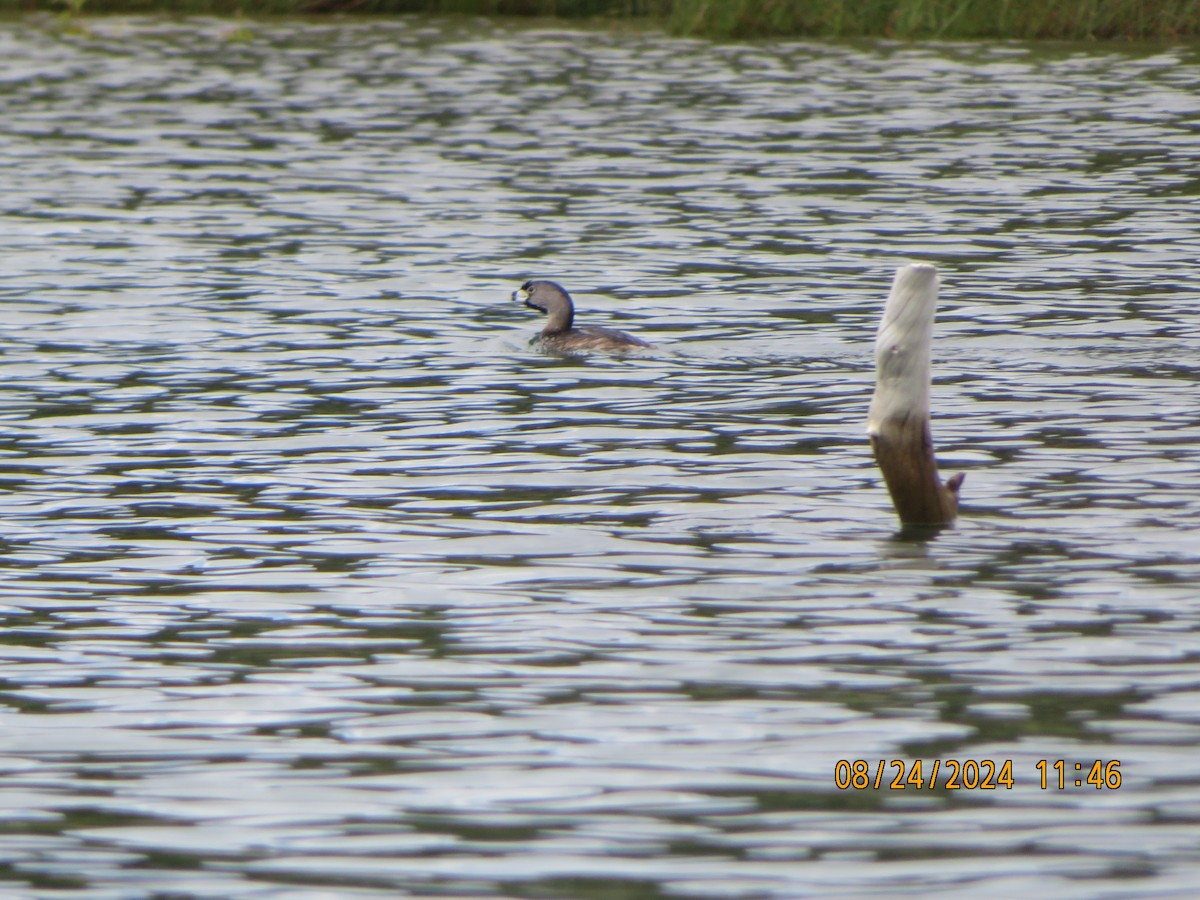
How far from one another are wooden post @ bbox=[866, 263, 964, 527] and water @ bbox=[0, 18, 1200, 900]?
1.28ft

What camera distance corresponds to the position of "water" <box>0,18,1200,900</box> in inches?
252

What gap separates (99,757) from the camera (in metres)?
7.18

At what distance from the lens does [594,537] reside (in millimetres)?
10062

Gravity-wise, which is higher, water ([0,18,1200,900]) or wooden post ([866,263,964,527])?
wooden post ([866,263,964,527])

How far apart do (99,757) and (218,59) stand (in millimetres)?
30626

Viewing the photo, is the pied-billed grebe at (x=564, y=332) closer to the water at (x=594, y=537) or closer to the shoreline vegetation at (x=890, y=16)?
the water at (x=594, y=537)

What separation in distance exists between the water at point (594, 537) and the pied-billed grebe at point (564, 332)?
250 millimetres

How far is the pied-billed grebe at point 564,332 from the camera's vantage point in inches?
600
